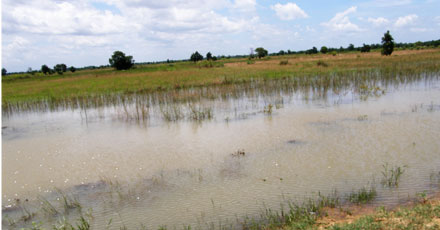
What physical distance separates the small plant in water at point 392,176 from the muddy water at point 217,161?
0.10 metres

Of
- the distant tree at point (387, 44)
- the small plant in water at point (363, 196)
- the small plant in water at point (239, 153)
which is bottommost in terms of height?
the small plant in water at point (363, 196)

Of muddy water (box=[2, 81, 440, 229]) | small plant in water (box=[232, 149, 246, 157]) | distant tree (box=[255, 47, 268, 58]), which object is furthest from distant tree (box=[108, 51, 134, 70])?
small plant in water (box=[232, 149, 246, 157])

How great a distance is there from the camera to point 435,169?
5.11m

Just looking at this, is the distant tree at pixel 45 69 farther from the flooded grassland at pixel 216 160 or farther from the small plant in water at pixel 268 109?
the small plant in water at pixel 268 109

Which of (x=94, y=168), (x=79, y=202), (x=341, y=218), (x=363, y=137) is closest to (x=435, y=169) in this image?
(x=363, y=137)

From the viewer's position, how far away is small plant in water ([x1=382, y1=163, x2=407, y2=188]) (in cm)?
467

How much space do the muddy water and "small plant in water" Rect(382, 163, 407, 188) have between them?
0.10 meters

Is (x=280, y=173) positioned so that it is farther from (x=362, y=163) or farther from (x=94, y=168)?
(x=94, y=168)

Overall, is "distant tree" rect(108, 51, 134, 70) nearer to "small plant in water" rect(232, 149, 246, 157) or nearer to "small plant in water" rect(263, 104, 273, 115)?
"small plant in water" rect(263, 104, 273, 115)

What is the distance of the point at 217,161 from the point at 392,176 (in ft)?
10.7

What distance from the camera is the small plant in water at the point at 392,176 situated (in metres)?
4.67

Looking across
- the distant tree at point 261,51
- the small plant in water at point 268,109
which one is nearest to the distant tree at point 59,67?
the distant tree at point 261,51

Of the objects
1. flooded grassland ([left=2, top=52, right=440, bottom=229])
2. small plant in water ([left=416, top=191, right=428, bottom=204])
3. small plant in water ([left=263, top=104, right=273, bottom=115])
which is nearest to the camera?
small plant in water ([left=416, top=191, right=428, bottom=204])

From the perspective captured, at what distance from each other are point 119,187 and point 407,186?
192 inches
